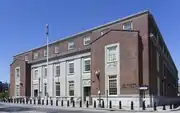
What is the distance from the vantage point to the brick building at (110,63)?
4116 centimetres

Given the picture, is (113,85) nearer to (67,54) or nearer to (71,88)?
(71,88)

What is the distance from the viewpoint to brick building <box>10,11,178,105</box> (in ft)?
135

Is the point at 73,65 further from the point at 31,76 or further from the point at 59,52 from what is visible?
the point at 31,76

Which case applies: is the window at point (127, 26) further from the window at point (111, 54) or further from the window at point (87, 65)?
the window at point (87, 65)

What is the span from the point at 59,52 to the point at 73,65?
6.72 metres

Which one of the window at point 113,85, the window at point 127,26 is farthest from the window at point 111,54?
the window at point 127,26

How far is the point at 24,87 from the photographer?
68.4m

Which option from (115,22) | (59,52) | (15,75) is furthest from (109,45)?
(15,75)

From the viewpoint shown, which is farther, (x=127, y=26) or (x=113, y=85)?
(x=127, y=26)

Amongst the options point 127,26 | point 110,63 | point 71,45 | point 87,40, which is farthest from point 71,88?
point 127,26

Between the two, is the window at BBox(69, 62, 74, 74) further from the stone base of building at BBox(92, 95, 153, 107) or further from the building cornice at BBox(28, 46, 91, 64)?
the stone base of building at BBox(92, 95, 153, 107)

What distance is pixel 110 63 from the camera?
1752 inches

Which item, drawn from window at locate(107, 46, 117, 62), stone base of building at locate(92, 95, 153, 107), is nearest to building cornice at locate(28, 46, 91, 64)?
window at locate(107, 46, 117, 62)

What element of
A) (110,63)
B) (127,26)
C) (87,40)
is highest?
(127,26)
